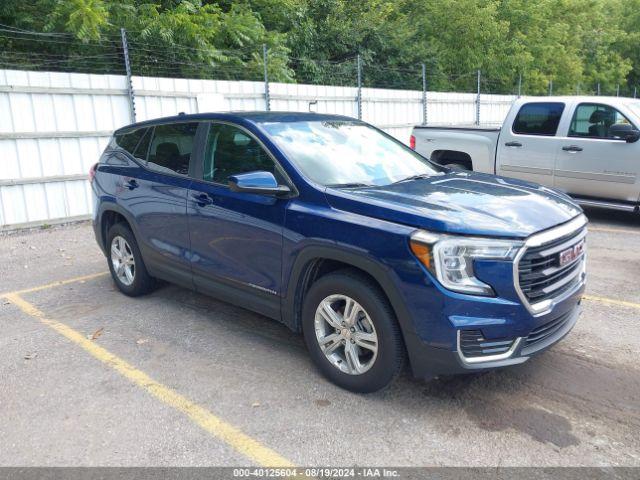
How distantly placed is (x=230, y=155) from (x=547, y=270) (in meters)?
2.48

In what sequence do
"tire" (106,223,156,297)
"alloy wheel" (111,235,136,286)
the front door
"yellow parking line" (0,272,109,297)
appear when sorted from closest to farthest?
the front door
"tire" (106,223,156,297)
"alloy wheel" (111,235,136,286)
"yellow parking line" (0,272,109,297)

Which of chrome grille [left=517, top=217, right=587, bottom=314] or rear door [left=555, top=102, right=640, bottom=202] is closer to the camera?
chrome grille [left=517, top=217, right=587, bottom=314]

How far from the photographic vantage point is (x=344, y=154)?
4.32 metres

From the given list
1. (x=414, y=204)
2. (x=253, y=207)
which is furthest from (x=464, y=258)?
(x=253, y=207)

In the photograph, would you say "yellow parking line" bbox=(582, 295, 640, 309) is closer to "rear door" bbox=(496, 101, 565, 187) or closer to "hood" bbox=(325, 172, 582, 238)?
"hood" bbox=(325, 172, 582, 238)

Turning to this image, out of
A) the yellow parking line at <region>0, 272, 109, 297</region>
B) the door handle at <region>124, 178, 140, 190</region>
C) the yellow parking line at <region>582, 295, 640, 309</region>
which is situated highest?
the door handle at <region>124, 178, 140, 190</region>

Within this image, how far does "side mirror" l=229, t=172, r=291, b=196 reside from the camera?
3.77 meters

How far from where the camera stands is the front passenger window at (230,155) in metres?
4.20

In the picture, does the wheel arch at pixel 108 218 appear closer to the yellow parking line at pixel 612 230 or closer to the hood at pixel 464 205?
the hood at pixel 464 205

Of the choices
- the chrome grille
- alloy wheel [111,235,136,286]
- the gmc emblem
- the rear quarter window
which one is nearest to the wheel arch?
alloy wheel [111,235,136,286]

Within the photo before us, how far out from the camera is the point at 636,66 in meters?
38.0

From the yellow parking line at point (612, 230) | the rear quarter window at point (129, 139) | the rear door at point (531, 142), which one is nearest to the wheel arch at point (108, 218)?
the rear quarter window at point (129, 139)

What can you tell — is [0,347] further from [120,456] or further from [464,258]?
[464,258]

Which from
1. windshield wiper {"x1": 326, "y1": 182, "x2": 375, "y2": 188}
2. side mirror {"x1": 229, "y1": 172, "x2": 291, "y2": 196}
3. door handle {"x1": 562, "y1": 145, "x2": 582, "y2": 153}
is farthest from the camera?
door handle {"x1": 562, "y1": 145, "x2": 582, "y2": 153}
